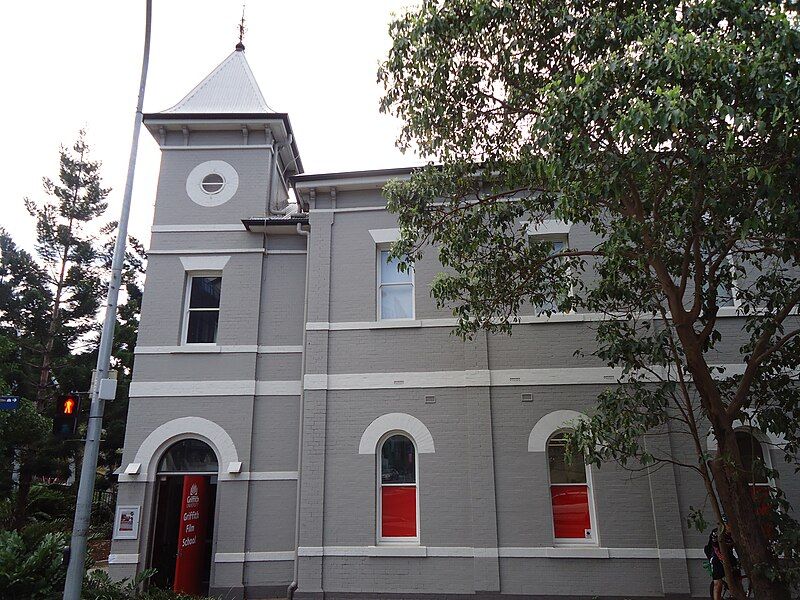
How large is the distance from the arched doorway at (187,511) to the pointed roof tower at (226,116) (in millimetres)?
7030

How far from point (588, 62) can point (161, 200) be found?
10.0m

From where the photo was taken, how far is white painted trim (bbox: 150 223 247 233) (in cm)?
1347

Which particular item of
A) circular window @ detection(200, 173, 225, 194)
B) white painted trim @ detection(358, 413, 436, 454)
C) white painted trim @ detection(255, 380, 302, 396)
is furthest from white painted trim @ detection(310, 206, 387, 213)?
white painted trim @ detection(358, 413, 436, 454)

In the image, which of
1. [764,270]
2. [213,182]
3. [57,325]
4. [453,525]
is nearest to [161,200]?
[213,182]

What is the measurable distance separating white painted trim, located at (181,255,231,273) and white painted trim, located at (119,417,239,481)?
10.7ft

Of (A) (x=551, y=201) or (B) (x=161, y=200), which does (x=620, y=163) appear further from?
(B) (x=161, y=200)

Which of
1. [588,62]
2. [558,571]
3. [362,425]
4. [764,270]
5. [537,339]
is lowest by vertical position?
[558,571]

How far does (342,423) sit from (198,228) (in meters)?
5.61

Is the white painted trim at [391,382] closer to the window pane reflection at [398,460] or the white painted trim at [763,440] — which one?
the white painted trim at [763,440]

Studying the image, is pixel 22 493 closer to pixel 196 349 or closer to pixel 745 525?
pixel 196 349

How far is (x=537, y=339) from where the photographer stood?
37.7ft

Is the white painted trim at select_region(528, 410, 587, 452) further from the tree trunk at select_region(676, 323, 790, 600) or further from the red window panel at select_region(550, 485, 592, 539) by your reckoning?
the tree trunk at select_region(676, 323, 790, 600)

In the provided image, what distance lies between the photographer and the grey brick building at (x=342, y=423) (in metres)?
10.5

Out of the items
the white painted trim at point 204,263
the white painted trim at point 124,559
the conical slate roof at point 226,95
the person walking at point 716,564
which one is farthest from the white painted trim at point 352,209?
the person walking at point 716,564
